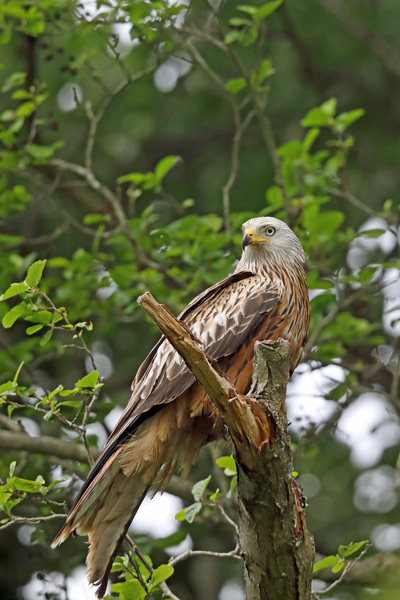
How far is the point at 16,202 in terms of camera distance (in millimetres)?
7207

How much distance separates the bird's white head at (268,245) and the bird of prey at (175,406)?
247 millimetres

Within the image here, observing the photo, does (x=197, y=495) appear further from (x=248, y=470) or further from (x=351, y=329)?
(x=351, y=329)

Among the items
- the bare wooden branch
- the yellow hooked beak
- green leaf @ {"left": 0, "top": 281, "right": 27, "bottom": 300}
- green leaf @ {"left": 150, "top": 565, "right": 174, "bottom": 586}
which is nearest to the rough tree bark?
the bare wooden branch

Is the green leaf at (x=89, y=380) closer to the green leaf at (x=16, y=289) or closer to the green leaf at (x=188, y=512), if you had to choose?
the green leaf at (x=16, y=289)

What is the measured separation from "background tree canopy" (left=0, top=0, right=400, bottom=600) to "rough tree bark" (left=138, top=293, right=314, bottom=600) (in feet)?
2.57

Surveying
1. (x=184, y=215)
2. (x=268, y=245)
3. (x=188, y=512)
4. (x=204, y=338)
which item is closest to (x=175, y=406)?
(x=204, y=338)

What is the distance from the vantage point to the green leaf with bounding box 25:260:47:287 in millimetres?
4016

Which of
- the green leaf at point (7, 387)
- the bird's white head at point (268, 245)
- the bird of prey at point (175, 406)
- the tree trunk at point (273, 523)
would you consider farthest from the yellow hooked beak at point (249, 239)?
the tree trunk at point (273, 523)

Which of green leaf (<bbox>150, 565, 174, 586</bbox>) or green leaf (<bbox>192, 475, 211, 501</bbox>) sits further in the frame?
green leaf (<bbox>192, 475, 211, 501</bbox>)

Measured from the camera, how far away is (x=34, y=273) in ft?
13.3

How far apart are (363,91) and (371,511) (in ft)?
14.7

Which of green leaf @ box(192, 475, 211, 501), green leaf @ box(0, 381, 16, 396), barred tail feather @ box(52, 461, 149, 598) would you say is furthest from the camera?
green leaf @ box(192, 475, 211, 501)

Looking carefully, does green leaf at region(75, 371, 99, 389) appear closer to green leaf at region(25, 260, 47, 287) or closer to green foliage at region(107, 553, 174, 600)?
green leaf at region(25, 260, 47, 287)

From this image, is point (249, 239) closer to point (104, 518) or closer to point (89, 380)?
point (89, 380)
